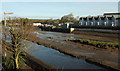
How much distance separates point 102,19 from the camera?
78.6 meters

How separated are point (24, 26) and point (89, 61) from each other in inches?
500

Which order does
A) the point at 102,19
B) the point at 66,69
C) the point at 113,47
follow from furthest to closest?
the point at 102,19 → the point at 113,47 → the point at 66,69

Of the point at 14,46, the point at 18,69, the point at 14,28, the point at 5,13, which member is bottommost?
the point at 18,69

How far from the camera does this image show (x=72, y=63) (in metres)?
20.2

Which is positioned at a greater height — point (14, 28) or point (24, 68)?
point (14, 28)

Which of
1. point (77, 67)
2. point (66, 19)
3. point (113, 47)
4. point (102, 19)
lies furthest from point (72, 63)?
point (66, 19)

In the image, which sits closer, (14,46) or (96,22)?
(14,46)

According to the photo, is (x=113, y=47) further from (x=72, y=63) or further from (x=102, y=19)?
(x=102, y=19)

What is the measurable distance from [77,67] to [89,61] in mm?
A: 3669

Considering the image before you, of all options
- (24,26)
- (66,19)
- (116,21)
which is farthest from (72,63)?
(66,19)

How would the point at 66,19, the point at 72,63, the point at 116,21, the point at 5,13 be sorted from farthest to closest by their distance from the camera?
the point at 66,19, the point at 116,21, the point at 72,63, the point at 5,13

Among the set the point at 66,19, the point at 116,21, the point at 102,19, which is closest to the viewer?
the point at 116,21

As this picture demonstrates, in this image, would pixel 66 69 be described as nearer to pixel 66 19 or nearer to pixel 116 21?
pixel 116 21

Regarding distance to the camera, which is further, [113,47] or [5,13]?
[113,47]
